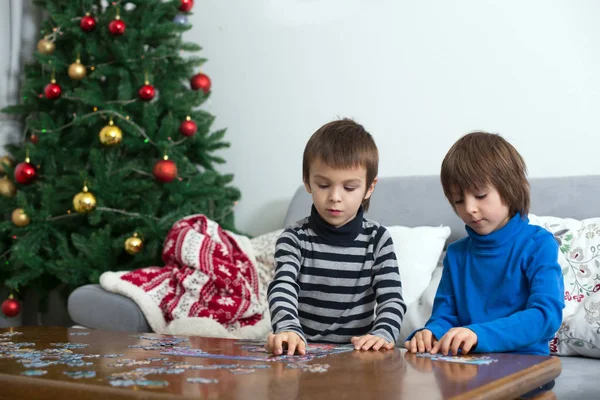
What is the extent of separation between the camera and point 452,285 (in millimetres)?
1644

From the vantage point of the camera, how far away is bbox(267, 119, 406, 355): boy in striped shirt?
164cm

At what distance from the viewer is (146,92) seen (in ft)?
10.4

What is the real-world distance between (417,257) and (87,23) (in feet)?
6.03

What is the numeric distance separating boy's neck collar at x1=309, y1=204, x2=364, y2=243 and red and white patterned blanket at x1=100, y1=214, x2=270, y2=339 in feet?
3.00

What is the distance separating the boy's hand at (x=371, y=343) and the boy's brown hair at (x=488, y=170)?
0.36 meters

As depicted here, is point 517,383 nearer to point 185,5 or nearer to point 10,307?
point 185,5

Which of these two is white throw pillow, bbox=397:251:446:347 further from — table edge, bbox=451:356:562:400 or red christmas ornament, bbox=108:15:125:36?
red christmas ornament, bbox=108:15:125:36

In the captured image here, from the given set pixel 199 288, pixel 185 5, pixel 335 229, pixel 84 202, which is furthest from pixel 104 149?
pixel 335 229

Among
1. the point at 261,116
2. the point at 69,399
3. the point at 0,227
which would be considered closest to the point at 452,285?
the point at 69,399

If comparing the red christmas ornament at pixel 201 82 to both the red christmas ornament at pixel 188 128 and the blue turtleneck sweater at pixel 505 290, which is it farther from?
the blue turtleneck sweater at pixel 505 290

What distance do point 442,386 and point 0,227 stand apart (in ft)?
9.00

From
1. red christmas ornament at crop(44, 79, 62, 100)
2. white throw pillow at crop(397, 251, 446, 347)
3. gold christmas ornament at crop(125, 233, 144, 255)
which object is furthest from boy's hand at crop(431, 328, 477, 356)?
red christmas ornament at crop(44, 79, 62, 100)

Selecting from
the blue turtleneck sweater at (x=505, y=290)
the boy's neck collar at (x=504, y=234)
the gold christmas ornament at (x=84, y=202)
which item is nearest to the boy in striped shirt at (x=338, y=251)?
the blue turtleneck sweater at (x=505, y=290)

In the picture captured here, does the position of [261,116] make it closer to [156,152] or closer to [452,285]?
[156,152]
